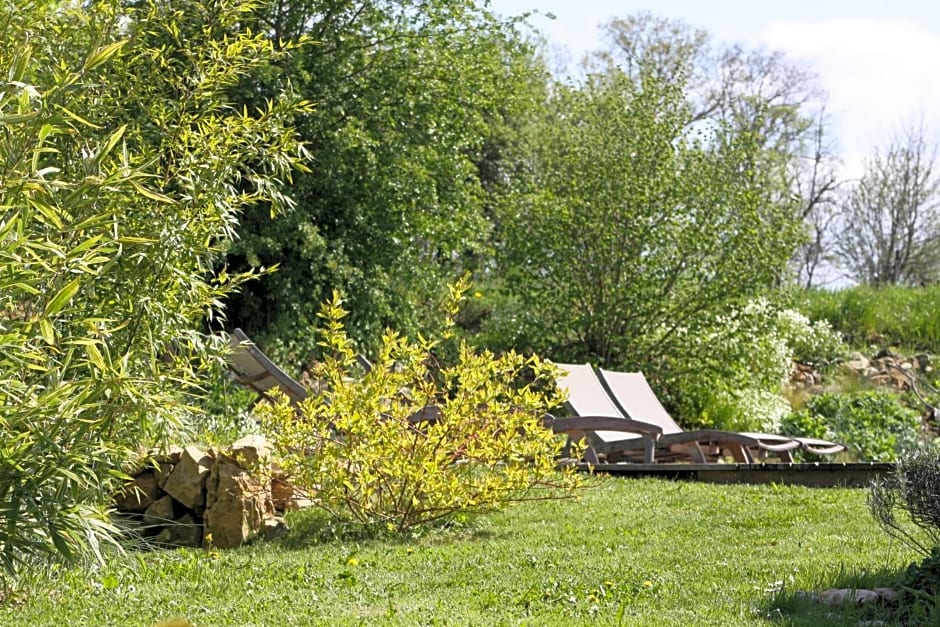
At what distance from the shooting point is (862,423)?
36.7ft

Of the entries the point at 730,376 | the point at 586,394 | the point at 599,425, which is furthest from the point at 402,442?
the point at 730,376

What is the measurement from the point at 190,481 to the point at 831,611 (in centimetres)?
346

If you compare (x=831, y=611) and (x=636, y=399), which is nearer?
(x=831, y=611)

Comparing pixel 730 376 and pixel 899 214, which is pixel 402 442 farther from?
pixel 899 214

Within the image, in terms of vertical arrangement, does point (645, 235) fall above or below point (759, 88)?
below

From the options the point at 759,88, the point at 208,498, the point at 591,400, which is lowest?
the point at 208,498

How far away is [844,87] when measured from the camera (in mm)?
29359

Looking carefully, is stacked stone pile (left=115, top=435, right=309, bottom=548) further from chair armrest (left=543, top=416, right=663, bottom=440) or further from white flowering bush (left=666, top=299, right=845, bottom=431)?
white flowering bush (left=666, top=299, right=845, bottom=431)

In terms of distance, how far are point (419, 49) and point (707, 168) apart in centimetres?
365

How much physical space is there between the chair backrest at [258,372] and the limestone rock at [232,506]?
2.00m

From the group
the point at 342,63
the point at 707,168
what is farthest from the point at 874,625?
the point at 342,63

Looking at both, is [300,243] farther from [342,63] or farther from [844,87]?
[844,87]

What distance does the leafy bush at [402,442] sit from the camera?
18.7ft

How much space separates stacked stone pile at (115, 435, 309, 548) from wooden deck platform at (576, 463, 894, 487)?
8.01 ft
